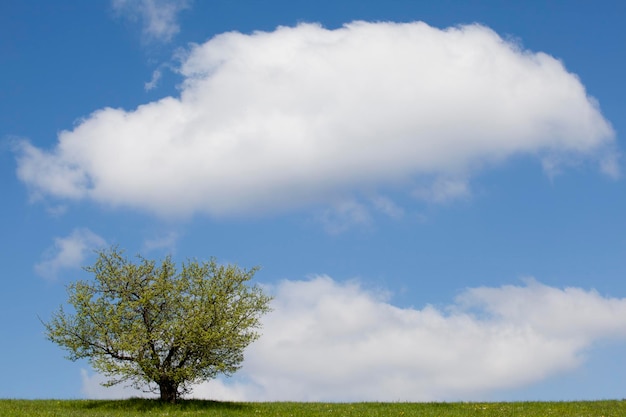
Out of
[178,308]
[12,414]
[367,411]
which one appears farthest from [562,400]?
[12,414]

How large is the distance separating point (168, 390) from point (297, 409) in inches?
329

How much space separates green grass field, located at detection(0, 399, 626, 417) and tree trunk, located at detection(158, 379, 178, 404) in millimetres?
694

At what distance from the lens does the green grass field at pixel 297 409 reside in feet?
135

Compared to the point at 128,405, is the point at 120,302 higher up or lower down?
higher up

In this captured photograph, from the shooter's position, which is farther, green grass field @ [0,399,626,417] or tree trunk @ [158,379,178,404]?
tree trunk @ [158,379,178,404]

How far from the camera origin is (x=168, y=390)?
44625 millimetres

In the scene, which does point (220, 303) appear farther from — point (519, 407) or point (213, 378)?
point (519, 407)

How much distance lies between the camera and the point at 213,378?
43.9m

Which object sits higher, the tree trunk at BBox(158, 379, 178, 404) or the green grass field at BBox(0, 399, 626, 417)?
the tree trunk at BBox(158, 379, 178, 404)

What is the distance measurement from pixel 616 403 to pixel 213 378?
26010 mm

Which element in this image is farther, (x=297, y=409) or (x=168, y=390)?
(x=168, y=390)

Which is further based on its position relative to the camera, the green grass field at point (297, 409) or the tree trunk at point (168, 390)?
the tree trunk at point (168, 390)

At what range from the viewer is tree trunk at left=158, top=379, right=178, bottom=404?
44438 mm

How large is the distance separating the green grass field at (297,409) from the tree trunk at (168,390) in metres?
0.69
